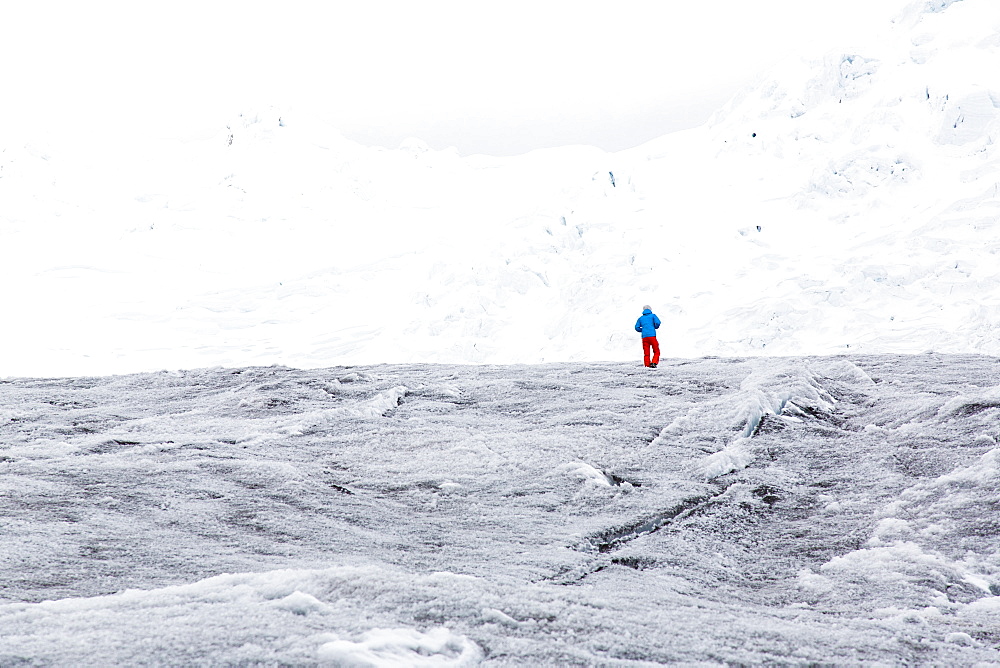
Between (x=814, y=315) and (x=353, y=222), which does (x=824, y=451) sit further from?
(x=353, y=222)

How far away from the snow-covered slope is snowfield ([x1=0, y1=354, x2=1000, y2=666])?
29.3m

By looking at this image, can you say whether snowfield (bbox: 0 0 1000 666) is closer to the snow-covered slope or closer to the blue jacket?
the blue jacket

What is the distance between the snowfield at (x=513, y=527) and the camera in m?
2.86

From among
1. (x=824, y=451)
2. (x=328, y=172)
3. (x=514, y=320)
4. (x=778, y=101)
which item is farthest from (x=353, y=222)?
(x=824, y=451)

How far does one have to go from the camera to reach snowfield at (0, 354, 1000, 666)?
2859 millimetres

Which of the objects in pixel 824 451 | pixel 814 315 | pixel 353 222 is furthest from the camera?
pixel 353 222

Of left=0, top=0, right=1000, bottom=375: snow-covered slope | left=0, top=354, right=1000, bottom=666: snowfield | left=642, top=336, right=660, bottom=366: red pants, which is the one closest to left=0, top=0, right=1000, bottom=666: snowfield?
left=0, top=354, right=1000, bottom=666: snowfield

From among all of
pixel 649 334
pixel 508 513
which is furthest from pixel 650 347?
pixel 508 513

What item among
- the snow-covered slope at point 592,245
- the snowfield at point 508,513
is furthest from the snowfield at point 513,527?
the snow-covered slope at point 592,245

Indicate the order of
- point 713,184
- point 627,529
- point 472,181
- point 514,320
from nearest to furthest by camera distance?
point 627,529
point 514,320
point 713,184
point 472,181

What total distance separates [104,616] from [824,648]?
2536 mm

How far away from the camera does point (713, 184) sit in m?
55.2

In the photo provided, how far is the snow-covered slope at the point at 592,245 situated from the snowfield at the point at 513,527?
2934 centimetres

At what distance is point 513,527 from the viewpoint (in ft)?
15.7
